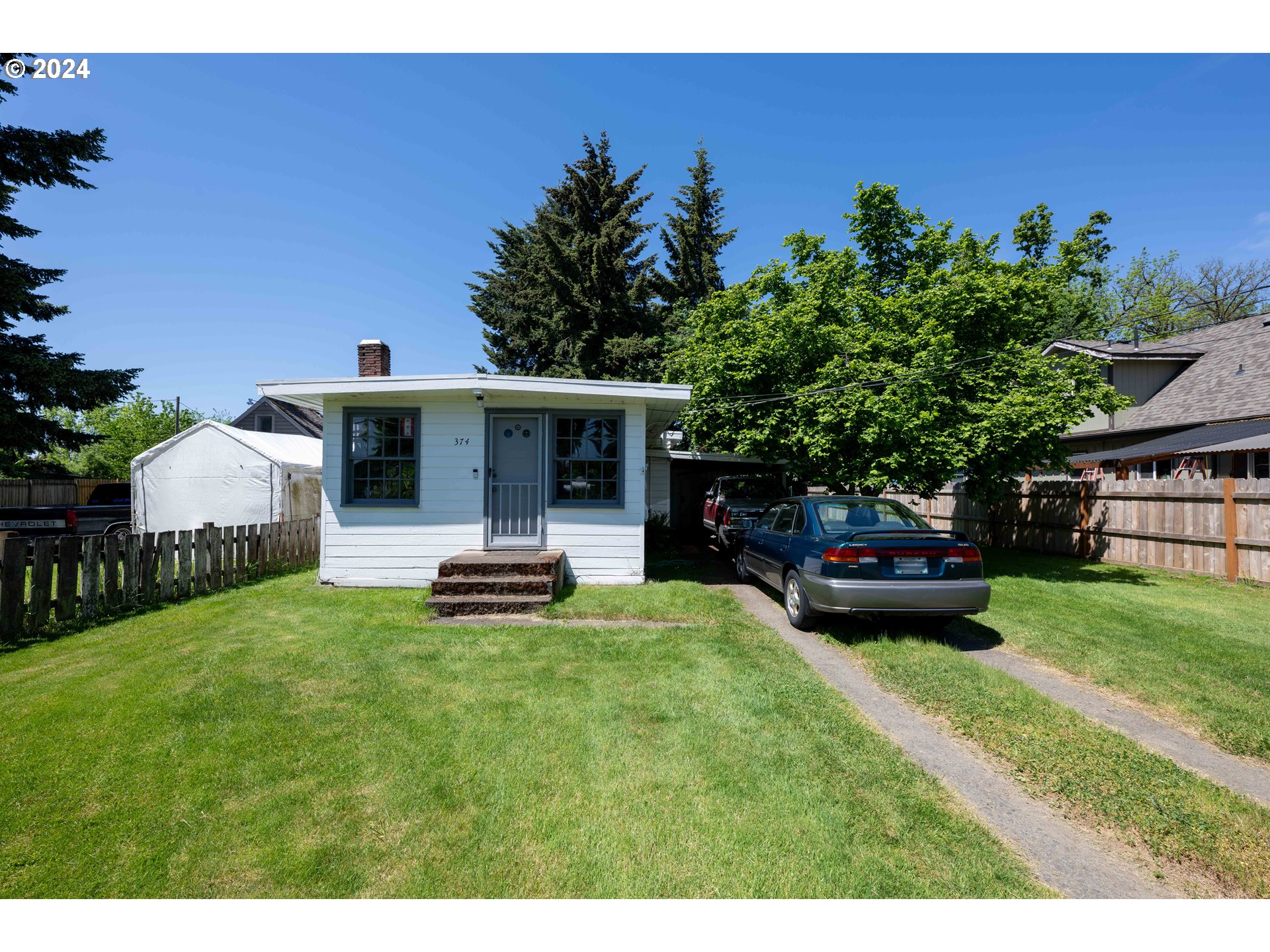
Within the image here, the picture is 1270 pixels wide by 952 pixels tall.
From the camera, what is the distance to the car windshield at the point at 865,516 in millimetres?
6445

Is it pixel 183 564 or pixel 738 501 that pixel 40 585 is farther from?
pixel 738 501

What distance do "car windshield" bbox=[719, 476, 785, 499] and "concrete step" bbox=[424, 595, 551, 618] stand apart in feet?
24.0

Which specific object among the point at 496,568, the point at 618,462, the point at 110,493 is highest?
the point at 618,462

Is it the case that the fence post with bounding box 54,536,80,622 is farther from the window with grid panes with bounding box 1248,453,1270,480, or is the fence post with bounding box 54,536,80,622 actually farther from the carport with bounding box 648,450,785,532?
the window with grid panes with bounding box 1248,453,1270,480

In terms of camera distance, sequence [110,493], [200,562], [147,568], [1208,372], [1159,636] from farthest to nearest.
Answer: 1. [110,493]
2. [1208,372]
3. [200,562]
4. [147,568]
5. [1159,636]

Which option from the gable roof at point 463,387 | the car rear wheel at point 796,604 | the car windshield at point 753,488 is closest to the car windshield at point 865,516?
the car rear wheel at point 796,604

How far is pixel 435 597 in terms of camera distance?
716 cm

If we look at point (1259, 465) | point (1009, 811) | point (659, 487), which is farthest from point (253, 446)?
point (1259, 465)

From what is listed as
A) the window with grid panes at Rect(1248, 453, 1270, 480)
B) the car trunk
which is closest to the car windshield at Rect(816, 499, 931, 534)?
the car trunk

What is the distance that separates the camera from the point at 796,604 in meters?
6.80

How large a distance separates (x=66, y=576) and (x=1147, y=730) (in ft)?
35.4

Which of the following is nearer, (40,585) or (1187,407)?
(40,585)
